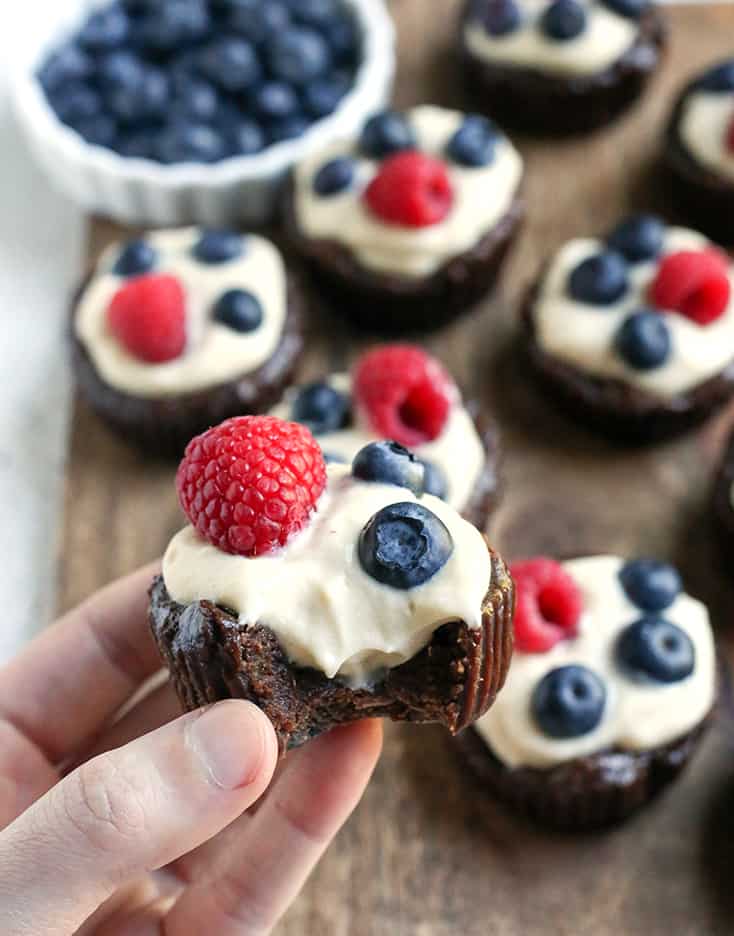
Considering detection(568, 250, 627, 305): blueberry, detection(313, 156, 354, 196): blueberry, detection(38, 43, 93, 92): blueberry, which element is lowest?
detection(568, 250, 627, 305): blueberry

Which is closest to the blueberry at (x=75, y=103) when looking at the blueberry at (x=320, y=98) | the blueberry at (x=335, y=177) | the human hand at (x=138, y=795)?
the blueberry at (x=320, y=98)

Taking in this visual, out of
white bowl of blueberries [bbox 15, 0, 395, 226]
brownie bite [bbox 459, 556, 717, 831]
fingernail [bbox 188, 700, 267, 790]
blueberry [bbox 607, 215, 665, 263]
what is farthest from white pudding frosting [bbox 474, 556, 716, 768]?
white bowl of blueberries [bbox 15, 0, 395, 226]

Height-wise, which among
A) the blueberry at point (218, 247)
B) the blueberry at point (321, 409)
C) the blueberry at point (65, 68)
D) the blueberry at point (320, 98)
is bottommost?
the blueberry at point (321, 409)

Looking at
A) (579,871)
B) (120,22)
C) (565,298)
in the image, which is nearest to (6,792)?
(579,871)

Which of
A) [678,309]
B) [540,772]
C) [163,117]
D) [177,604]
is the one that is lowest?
[540,772]

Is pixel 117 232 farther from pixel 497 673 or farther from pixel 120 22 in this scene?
pixel 497 673

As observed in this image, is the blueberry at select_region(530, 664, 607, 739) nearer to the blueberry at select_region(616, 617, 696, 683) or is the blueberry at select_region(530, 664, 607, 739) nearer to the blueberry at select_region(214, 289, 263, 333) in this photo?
the blueberry at select_region(616, 617, 696, 683)

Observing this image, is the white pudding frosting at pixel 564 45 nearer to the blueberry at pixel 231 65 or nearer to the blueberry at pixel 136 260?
the blueberry at pixel 231 65
